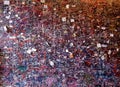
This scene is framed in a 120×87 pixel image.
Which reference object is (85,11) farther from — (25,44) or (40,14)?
(25,44)

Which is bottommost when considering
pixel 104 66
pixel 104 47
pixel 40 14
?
pixel 104 66

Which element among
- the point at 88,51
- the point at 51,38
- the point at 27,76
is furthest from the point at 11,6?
the point at 88,51

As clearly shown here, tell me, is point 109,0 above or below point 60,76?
above

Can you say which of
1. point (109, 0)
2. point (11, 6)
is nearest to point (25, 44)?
point (11, 6)

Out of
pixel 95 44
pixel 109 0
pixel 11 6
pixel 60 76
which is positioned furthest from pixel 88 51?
pixel 11 6

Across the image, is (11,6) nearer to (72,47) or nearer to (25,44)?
(25,44)

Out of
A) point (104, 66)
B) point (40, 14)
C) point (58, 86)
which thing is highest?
point (40, 14)

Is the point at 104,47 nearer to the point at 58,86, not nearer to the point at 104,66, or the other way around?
the point at 104,66

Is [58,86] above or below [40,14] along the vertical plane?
below
